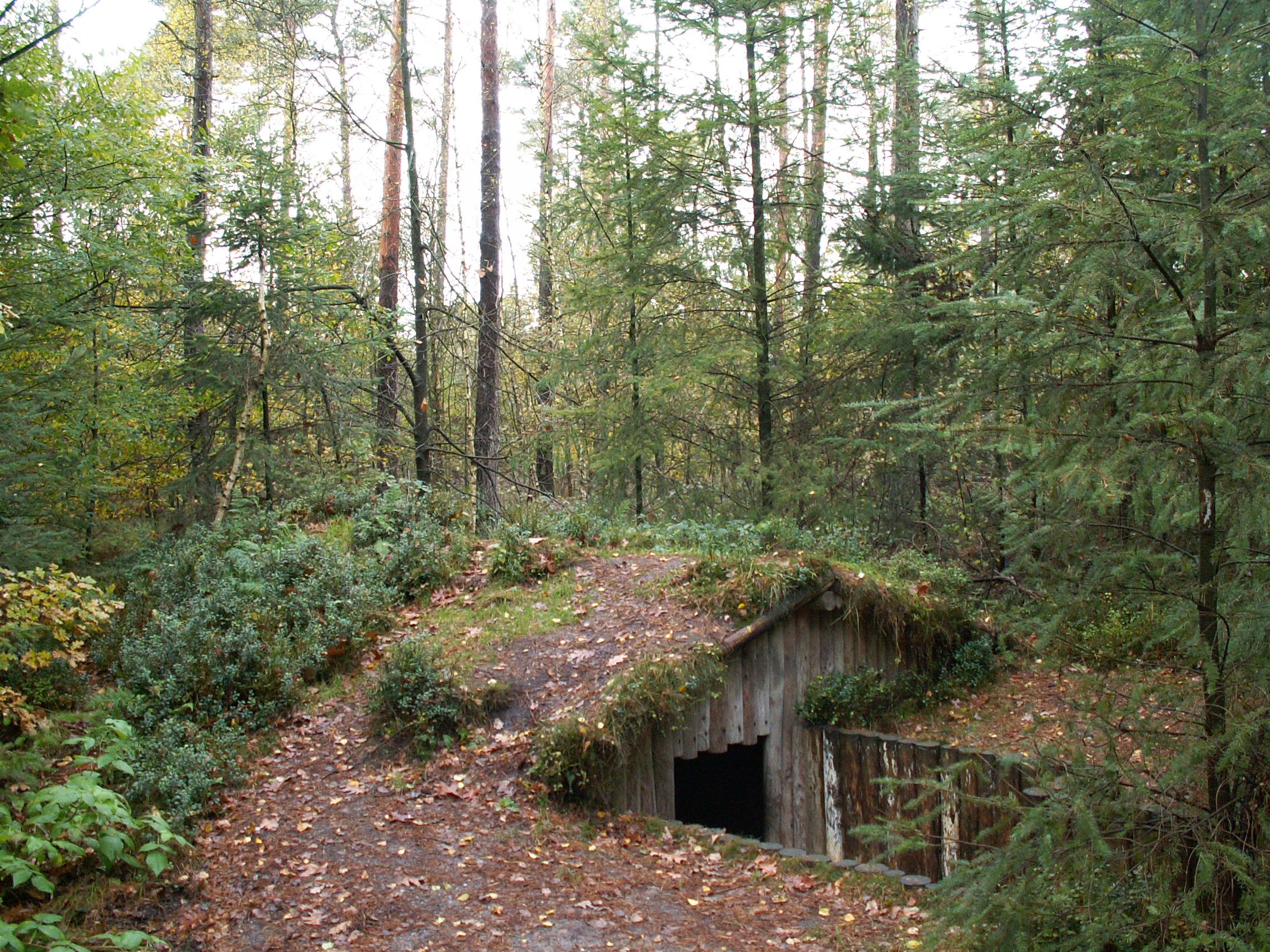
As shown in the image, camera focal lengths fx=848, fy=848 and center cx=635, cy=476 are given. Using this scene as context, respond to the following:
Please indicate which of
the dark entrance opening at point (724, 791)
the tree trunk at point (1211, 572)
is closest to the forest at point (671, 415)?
the tree trunk at point (1211, 572)

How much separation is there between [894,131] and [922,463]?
4529 mm

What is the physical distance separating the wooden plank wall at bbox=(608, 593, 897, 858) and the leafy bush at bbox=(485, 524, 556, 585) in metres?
2.61

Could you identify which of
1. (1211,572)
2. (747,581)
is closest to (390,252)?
(747,581)

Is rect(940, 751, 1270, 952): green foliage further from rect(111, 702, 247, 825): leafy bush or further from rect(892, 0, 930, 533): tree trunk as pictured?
rect(892, 0, 930, 533): tree trunk

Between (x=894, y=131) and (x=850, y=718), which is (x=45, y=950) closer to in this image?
(x=850, y=718)

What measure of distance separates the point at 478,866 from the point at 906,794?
4116 mm

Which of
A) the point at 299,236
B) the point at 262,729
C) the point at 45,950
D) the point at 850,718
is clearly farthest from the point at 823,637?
the point at 299,236

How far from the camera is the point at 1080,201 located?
4082mm

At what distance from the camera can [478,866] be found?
5.45 m

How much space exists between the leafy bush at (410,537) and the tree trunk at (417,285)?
3.86 ft

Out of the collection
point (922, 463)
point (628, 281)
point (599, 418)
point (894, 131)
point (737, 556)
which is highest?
point (894, 131)

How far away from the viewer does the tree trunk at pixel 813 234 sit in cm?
1177

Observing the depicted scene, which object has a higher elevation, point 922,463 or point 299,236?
point 299,236

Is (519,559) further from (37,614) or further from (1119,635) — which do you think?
(1119,635)
